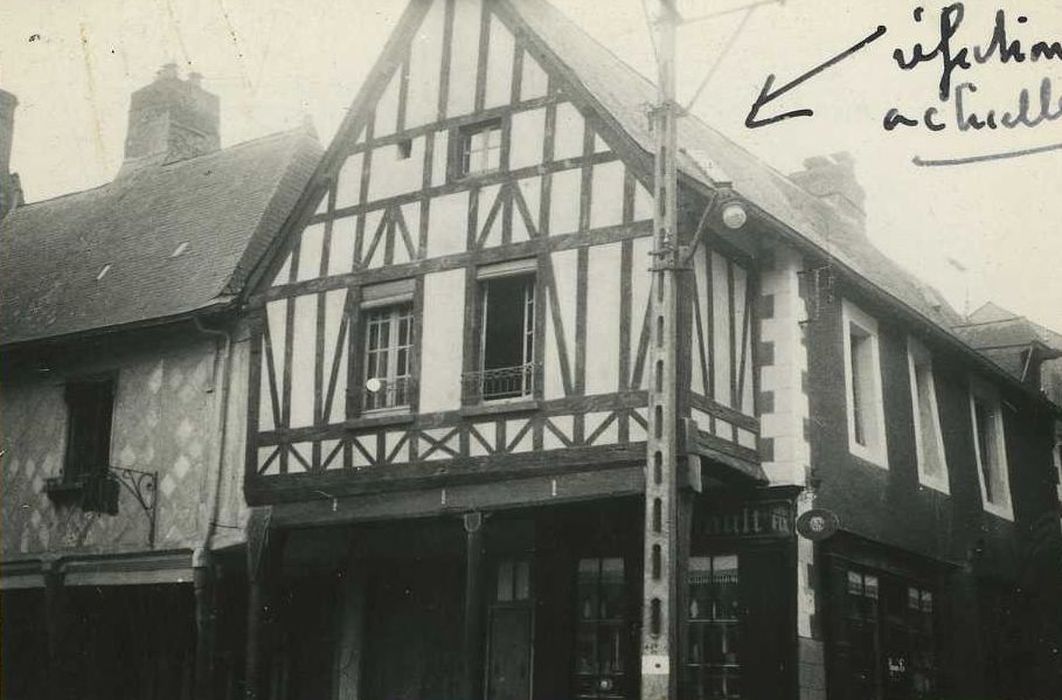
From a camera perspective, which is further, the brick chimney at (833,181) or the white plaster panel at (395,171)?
the brick chimney at (833,181)

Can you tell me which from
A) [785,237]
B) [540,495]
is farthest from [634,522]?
[785,237]

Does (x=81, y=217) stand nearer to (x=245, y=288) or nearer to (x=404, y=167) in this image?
(x=245, y=288)

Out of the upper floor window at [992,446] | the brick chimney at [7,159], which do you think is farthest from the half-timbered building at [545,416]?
the brick chimney at [7,159]

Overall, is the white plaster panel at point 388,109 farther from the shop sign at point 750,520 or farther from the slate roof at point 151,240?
the shop sign at point 750,520

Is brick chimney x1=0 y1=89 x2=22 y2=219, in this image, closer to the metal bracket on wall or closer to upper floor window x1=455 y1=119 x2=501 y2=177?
the metal bracket on wall

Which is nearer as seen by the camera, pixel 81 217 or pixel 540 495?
pixel 540 495

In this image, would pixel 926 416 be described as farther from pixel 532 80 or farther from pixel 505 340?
pixel 532 80

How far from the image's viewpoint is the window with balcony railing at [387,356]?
44.3 feet

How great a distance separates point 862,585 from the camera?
45.5ft

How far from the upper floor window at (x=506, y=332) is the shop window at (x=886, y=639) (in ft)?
13.3

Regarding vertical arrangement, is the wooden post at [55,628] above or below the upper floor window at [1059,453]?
below

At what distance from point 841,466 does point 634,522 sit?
246 cm

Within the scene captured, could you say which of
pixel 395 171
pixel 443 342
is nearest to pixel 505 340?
pixel 443 342

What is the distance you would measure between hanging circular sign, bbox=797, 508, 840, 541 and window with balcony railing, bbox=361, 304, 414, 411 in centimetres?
420
